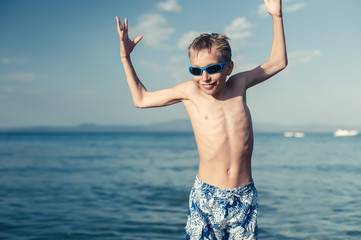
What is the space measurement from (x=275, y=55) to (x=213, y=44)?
0.63 meters

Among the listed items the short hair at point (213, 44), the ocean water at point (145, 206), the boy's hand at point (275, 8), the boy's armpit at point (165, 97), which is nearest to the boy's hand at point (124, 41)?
the boy's armpit at point (165, 97)

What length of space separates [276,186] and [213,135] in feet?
29.9

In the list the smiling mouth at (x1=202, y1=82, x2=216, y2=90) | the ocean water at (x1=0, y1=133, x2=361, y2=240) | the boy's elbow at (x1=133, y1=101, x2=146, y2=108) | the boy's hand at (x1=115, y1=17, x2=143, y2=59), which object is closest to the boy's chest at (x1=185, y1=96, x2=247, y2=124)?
the smiling mouth at (x1=202, y1=82, x2=216, y2=90)

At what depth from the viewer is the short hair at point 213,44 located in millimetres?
2506

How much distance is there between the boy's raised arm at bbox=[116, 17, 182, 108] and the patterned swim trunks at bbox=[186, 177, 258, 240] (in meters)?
0.76

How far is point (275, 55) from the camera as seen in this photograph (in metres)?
2.82

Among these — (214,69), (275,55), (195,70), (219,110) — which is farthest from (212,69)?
(275,55)

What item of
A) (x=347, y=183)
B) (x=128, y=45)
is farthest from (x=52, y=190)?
(x=347, y=183)

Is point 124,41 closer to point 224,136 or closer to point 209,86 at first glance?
point 209,86

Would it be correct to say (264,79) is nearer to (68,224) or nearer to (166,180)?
(68,224)

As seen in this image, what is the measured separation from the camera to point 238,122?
2.64 m

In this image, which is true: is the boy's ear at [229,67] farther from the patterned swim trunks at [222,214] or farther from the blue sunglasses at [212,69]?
the patterned swim trunks at [222,214]

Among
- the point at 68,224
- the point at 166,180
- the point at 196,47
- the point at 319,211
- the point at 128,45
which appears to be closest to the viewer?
the point at 196,47

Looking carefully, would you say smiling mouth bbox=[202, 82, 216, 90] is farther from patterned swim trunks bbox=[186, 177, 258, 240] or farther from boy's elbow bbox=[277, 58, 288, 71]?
patterned swim trunks bbox=[186, 177, 258, 240]
